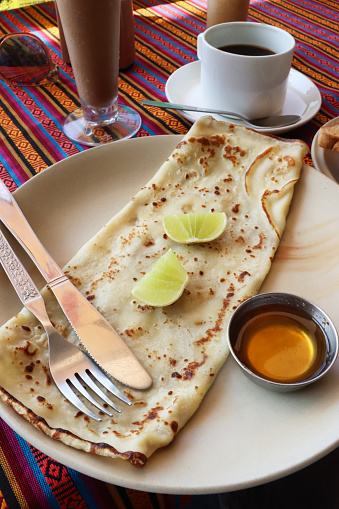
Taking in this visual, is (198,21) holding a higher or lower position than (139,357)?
higher

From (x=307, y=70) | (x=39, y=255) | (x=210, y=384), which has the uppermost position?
(x=307, y=70)

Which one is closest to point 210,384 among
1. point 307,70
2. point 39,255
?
point 39,255

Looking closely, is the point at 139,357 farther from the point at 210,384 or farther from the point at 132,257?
the point at 132,257

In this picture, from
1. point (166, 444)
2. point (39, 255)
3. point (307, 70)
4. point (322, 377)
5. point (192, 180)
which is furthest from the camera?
point (307, 70)

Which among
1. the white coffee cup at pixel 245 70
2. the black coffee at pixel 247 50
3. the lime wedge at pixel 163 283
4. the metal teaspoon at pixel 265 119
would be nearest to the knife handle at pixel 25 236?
the lime wedge at pixel 163 283

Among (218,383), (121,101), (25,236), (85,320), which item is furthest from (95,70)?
(218,383)

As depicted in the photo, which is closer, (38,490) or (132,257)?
(38,490)

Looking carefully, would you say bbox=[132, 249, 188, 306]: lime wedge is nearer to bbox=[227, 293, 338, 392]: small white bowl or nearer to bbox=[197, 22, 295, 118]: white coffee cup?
bbox=[227, 293, 338, 392]: small white bowl

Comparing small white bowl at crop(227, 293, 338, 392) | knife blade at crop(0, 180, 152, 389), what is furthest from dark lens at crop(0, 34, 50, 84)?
small white bowl at crop(227, 293, 338, 392)
